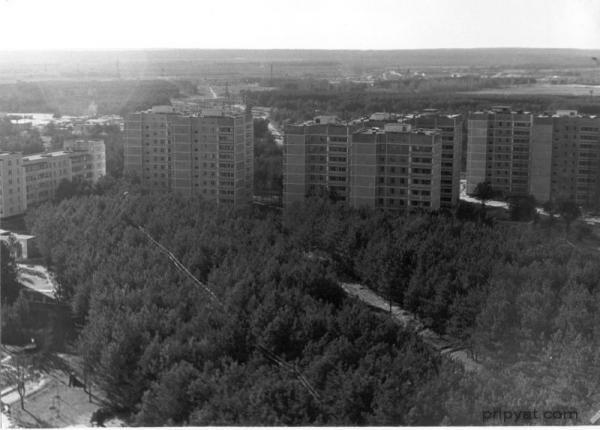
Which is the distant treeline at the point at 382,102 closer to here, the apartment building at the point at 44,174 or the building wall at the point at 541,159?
the building wall at the point at 541,159

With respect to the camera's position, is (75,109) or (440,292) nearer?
(440,292)

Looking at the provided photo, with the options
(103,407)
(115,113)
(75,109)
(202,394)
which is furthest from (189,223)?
(75,109)

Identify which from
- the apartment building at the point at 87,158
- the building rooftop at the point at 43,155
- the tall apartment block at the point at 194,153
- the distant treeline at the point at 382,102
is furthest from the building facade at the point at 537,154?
the building rooftop at the point at 43,155

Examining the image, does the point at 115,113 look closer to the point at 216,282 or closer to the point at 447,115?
the point at 447,115

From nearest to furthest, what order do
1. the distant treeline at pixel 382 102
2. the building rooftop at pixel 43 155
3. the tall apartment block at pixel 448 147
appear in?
the building rooftop at pixel 43 155 < the tall apartment block at pixel 448 147 < the distant treeline at pixel 382 102

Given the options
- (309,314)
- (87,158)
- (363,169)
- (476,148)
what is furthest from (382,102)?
(309,314)

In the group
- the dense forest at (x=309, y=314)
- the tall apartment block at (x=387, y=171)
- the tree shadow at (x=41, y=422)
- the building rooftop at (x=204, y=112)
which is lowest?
the tree shadow at (x=41, y=422)
